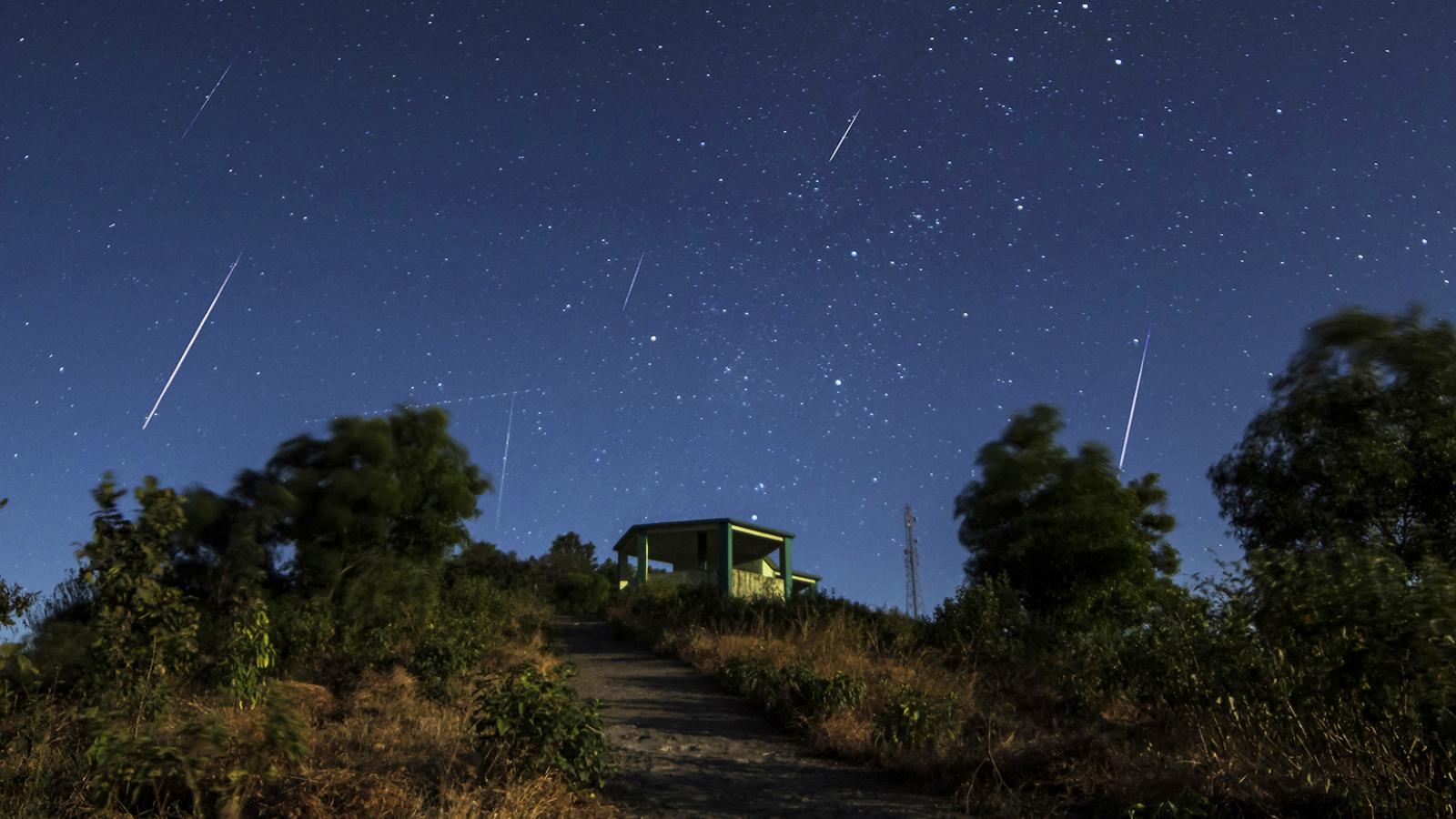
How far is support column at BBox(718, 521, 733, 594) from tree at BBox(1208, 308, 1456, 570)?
14630 mm

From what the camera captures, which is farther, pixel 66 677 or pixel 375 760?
pixel 66 677

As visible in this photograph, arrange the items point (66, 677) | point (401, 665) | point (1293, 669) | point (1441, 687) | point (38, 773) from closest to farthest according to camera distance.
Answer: point (1441, 687) → point (38, 773) → point (1293, 669) → point (66, 677) → point (401, 665)

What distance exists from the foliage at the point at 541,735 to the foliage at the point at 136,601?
2.82 m

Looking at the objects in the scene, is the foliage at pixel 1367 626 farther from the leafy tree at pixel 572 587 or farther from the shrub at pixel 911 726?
the leafy tree at pixel 572 587

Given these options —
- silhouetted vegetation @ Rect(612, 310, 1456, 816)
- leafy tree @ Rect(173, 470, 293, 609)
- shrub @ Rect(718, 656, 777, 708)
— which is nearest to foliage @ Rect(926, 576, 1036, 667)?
silhouetted vegetation @ Rect(612, 310, 1456, 816)

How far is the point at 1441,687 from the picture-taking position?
187 inches

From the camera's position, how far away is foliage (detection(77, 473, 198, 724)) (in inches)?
280

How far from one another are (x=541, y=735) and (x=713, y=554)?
28.7 meters

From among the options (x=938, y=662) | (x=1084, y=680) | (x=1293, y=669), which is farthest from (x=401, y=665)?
(x=1293, y=669)

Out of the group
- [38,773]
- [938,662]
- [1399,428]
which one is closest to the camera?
[38,773]

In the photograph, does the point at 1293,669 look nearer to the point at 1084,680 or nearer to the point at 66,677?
the point at 1084,680

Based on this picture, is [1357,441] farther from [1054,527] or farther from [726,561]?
[726,561]

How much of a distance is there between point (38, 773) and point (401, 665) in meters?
5.68

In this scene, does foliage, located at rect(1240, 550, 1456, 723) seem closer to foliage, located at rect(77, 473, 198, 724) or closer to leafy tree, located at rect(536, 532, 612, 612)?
foliage, located at rect(77, 473, 198, 724)
